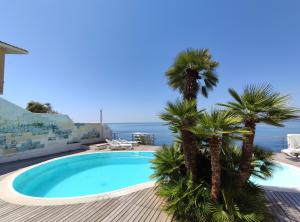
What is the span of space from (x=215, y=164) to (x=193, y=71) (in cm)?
237

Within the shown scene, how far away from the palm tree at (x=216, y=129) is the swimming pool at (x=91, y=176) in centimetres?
285

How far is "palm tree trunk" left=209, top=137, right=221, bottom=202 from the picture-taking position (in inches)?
111

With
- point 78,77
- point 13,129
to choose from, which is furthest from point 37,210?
point 78,77

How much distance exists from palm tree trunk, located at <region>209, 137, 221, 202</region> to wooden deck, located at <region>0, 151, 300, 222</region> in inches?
40.3

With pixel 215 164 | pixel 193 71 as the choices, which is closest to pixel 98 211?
pixel 215 164

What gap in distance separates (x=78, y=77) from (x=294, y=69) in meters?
19.8

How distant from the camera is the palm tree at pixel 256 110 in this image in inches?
110

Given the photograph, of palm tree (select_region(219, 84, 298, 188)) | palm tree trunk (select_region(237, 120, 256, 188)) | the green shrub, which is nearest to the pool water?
the green shrub

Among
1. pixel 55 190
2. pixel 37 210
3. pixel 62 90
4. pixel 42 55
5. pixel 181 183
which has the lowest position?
pixel 55 190

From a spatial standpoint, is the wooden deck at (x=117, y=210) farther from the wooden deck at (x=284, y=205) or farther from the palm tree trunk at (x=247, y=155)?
the palm tree trunk at (x=247, y=155)

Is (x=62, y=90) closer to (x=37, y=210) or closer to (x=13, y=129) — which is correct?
(x=13, y=129)

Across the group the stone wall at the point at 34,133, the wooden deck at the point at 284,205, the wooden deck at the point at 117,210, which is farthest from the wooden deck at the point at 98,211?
the stone wall at the point at 34,133

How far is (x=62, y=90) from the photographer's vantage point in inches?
777

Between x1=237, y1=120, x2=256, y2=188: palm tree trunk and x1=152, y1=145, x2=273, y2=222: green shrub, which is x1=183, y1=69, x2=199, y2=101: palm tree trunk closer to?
x1=152, y1=145, x2=273, y2=222: green shrub
